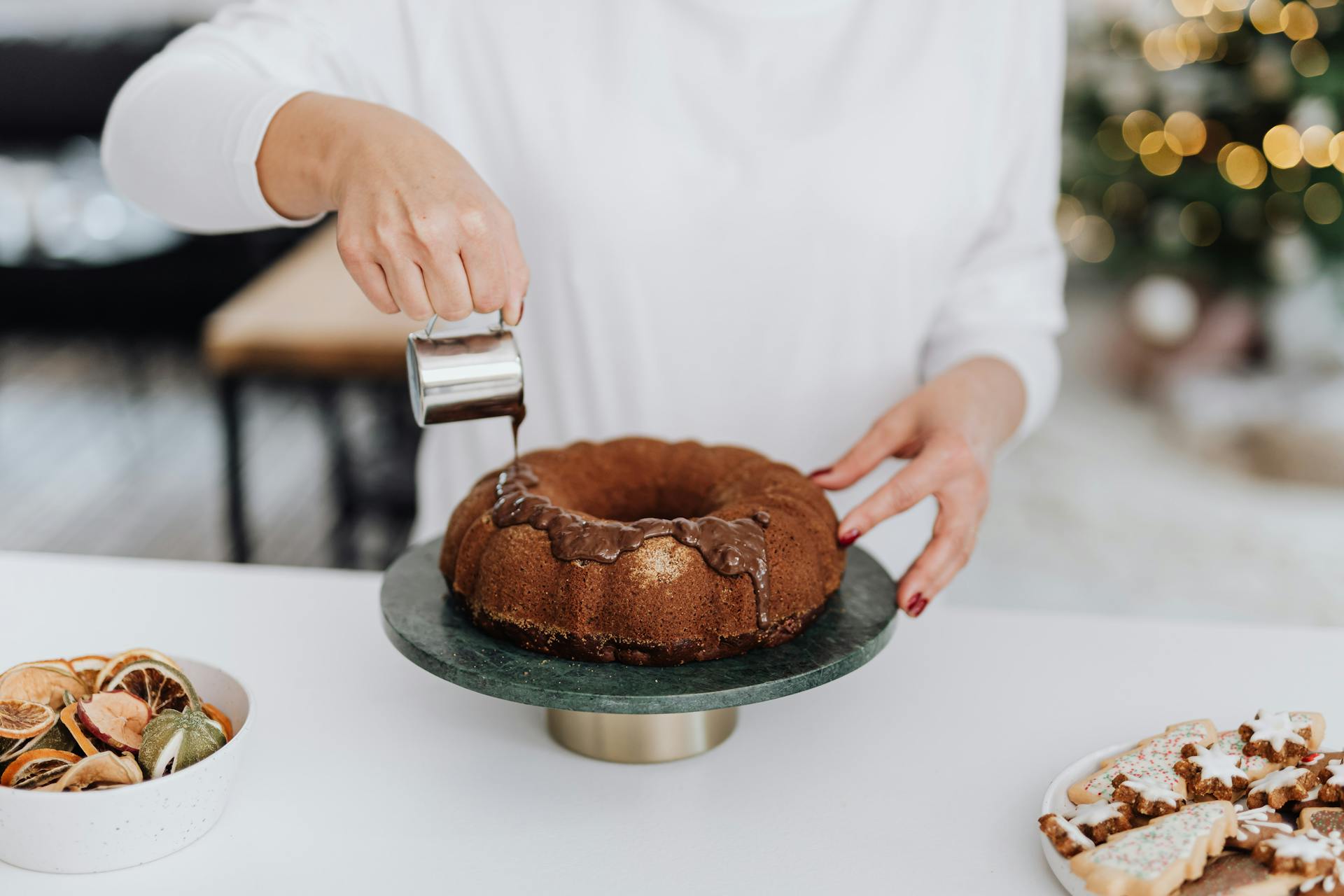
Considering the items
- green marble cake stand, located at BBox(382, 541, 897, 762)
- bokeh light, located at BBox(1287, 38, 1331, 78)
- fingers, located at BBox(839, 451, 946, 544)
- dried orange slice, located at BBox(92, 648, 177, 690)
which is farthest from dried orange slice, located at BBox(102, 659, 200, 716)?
bokeh light, located at BBox(1287, 38, 1331, 78)

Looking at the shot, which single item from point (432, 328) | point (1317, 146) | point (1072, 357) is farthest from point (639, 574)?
point (1072, 357)

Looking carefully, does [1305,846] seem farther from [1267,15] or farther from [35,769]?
[1267,15]

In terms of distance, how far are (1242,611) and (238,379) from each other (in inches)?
98.3

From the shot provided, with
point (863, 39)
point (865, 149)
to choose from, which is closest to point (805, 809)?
point (865, 149)

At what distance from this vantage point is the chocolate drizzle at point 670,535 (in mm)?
1002

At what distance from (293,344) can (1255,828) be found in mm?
2185

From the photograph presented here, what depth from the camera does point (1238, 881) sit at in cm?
80

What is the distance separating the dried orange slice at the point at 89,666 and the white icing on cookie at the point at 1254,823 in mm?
872

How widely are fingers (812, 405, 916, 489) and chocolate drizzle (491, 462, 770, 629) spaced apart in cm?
20

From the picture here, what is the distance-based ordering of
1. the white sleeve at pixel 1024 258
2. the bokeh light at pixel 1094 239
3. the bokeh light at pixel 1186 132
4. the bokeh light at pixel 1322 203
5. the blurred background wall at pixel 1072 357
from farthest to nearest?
the bokeh light at pixel 1094 239, the bokeh light at pixel 1186 132, the bokeh light at pixel 1322 203, the blurred background wall at pixel 1072 357, the white sleeve at pixel 1024 258

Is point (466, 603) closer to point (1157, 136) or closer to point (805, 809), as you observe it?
point (805, 809)

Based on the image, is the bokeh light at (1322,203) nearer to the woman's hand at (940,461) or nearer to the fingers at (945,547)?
the woman's hand at (940,461)

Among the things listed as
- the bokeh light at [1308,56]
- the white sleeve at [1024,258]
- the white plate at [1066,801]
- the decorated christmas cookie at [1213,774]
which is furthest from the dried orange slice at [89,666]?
the bokeh light at [1308,56]

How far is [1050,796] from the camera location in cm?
94
